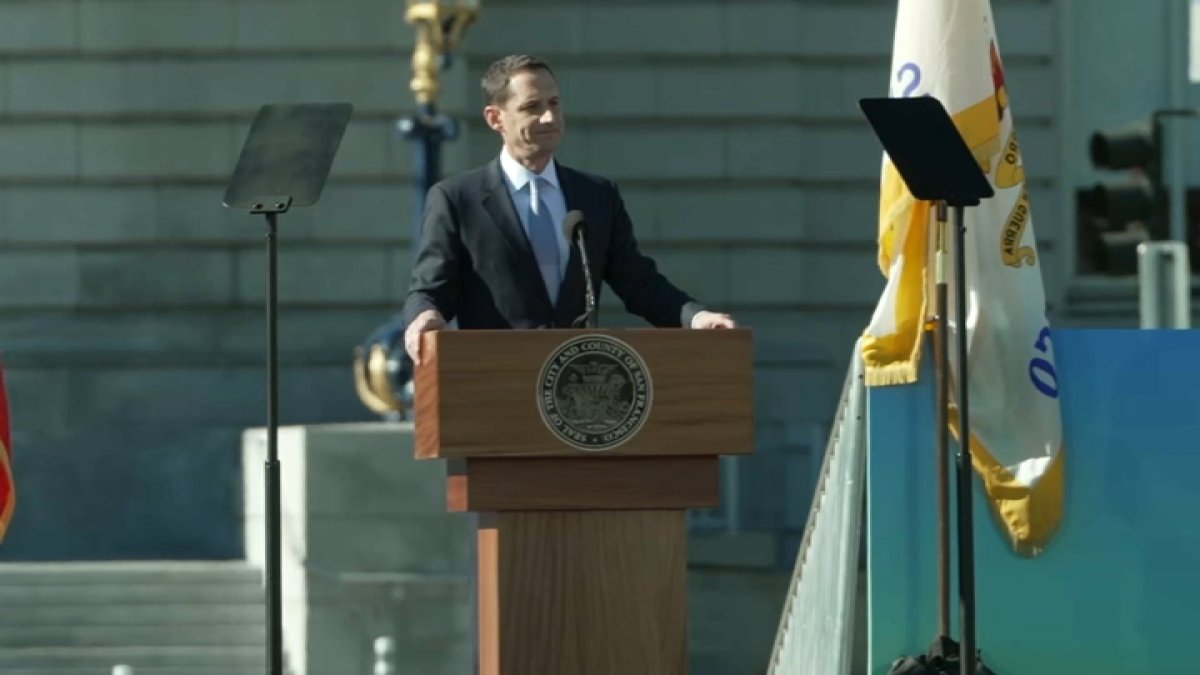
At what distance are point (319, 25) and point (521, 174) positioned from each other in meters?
10.6

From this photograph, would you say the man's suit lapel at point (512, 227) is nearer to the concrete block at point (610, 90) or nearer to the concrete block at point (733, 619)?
the concrete block at point (733, 619)

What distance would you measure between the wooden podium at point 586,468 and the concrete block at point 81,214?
1138cm

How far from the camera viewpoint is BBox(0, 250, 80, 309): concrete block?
18.5m

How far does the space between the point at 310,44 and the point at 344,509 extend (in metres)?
5.00

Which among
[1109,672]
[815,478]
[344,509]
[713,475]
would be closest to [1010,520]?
[1109,672]

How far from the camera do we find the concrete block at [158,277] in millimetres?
18594

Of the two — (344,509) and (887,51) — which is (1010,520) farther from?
(887,51)

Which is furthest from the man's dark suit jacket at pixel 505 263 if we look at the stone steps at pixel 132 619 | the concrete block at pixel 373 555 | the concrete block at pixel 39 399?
the concrete block at pixel 39 399

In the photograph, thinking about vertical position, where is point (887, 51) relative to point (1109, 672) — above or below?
above

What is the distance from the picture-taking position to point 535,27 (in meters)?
19.1

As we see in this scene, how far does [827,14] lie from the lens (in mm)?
19359

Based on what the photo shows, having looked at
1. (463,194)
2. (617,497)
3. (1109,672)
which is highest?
(463,194)

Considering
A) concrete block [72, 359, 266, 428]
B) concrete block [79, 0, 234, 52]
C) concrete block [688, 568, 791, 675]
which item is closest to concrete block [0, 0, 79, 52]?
concrete block [79, 0, 234, 52]

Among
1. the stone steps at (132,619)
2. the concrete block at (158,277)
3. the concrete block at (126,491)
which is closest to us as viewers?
the stone steps at (132,619)
